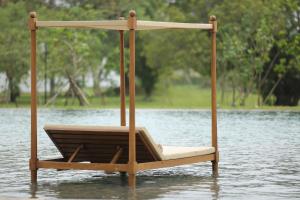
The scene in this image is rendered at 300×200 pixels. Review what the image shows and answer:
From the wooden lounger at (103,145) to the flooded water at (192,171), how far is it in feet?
1.18

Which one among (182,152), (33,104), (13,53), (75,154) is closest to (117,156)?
(75,154)

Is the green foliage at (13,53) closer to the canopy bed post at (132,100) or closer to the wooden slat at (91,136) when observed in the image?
the wooden slat at (91,136)

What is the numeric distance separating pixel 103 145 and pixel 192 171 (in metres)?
2.49

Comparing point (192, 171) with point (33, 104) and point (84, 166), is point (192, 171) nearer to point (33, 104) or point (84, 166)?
point (84, 166)

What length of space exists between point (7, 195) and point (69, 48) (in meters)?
34.5

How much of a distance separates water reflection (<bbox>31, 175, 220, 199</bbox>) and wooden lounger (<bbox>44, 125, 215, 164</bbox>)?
35 cm

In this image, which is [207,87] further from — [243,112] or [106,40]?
[243,112]

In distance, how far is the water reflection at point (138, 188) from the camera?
13.4 metres

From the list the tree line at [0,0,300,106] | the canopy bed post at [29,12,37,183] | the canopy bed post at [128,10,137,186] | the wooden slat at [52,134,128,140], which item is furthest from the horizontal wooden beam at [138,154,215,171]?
the tree line at [0,0,300,106]

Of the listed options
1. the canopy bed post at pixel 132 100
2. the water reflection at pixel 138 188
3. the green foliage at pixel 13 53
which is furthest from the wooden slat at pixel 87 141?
the green foliage at pixel 13 53

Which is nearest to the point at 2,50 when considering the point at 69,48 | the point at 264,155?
the point at 69,48

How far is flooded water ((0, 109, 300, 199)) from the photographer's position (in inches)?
539

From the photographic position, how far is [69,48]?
4759cm

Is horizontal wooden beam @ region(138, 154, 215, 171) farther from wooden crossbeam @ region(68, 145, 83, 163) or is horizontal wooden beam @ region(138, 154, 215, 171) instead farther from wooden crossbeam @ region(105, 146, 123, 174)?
wooden crossbeam @ region(68, 145, 83, 163)
